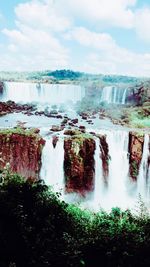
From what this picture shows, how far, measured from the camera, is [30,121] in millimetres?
19562

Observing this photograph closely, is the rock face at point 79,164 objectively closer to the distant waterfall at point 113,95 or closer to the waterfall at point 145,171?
the waterfall at point 145,171

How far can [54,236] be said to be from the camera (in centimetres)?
515

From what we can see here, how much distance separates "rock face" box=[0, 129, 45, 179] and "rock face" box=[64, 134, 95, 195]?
3.53 ft

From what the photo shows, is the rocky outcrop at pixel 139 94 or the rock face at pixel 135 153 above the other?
the rocky outcrop at pixel 139 94

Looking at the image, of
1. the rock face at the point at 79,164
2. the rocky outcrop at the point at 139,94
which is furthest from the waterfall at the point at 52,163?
the rocky outcrop at the point at 139,94

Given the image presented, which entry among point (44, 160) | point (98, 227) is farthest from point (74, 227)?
point (44, 160)

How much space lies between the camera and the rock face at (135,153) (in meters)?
15.5

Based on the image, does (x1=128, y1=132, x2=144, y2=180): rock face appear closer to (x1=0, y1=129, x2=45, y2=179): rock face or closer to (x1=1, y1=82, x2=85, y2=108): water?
(x1=0, y1=129, x2=45, y2=179): rock face

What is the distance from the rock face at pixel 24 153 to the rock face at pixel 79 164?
1077mm

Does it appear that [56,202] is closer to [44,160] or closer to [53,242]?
[53,242]

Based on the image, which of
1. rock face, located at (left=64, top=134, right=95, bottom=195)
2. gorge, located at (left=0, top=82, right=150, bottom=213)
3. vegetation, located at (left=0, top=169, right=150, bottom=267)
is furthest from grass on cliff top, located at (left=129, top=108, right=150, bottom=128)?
vegetation, located at (left=0, top=169, right=150, bottom=267)

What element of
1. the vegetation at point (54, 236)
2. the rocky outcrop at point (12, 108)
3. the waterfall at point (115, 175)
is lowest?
the waterfall at point (115, 175)

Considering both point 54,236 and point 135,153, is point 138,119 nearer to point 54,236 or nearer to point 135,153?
point 135,153

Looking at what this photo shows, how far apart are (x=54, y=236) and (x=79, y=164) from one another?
9369mm
